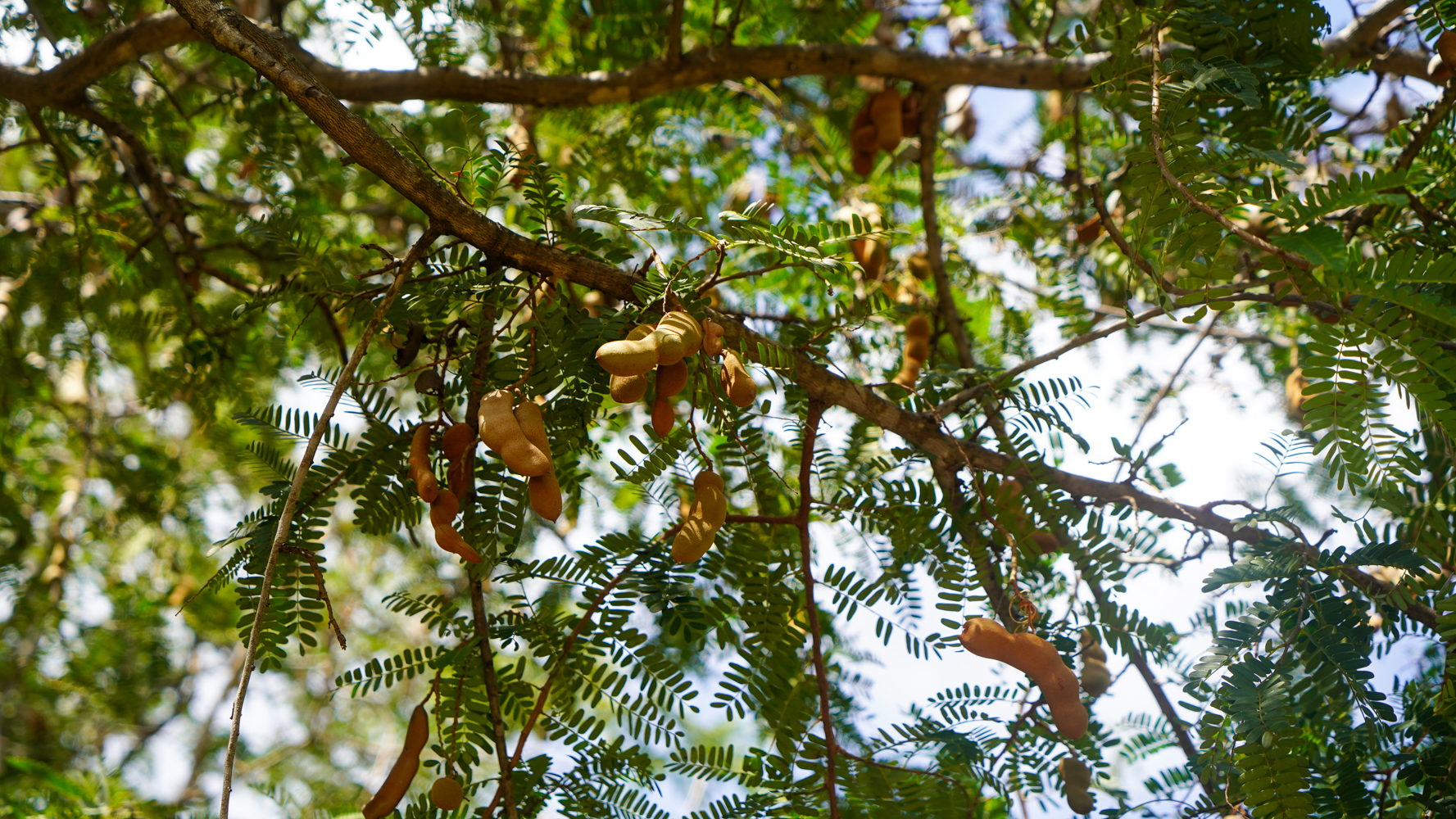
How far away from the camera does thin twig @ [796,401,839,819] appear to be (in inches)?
39.7

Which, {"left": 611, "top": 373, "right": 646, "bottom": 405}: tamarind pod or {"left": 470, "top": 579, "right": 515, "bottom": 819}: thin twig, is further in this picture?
{"left": 470, "top": 579, "right": 515, "bottom": 819}: thin twig

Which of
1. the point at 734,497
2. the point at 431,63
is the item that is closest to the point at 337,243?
the point at 431,63

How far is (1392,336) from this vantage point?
858 millimetres

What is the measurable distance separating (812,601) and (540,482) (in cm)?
40

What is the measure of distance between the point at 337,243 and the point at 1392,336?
1706 mm

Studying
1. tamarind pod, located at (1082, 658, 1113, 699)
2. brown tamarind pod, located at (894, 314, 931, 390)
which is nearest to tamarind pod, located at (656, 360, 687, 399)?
A: tamarind pod, located at (1082, 658, 1113, 699)

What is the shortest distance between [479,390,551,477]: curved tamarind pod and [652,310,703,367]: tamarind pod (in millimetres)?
143

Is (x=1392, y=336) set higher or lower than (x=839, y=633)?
lower

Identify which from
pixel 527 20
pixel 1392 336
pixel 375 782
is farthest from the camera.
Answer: pixel 375 782

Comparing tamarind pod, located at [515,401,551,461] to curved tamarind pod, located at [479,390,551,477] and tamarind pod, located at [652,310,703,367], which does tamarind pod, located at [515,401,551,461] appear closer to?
curved tamarind pod, located at [479,390,551,477]

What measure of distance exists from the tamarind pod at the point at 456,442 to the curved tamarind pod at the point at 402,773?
11.3 inches

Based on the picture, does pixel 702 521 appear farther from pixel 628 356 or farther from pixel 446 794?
pixel 446 794

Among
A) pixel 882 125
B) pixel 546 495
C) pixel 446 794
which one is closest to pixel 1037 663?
pixel 546 495

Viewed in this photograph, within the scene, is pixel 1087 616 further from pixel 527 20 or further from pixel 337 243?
pixel 527 20
